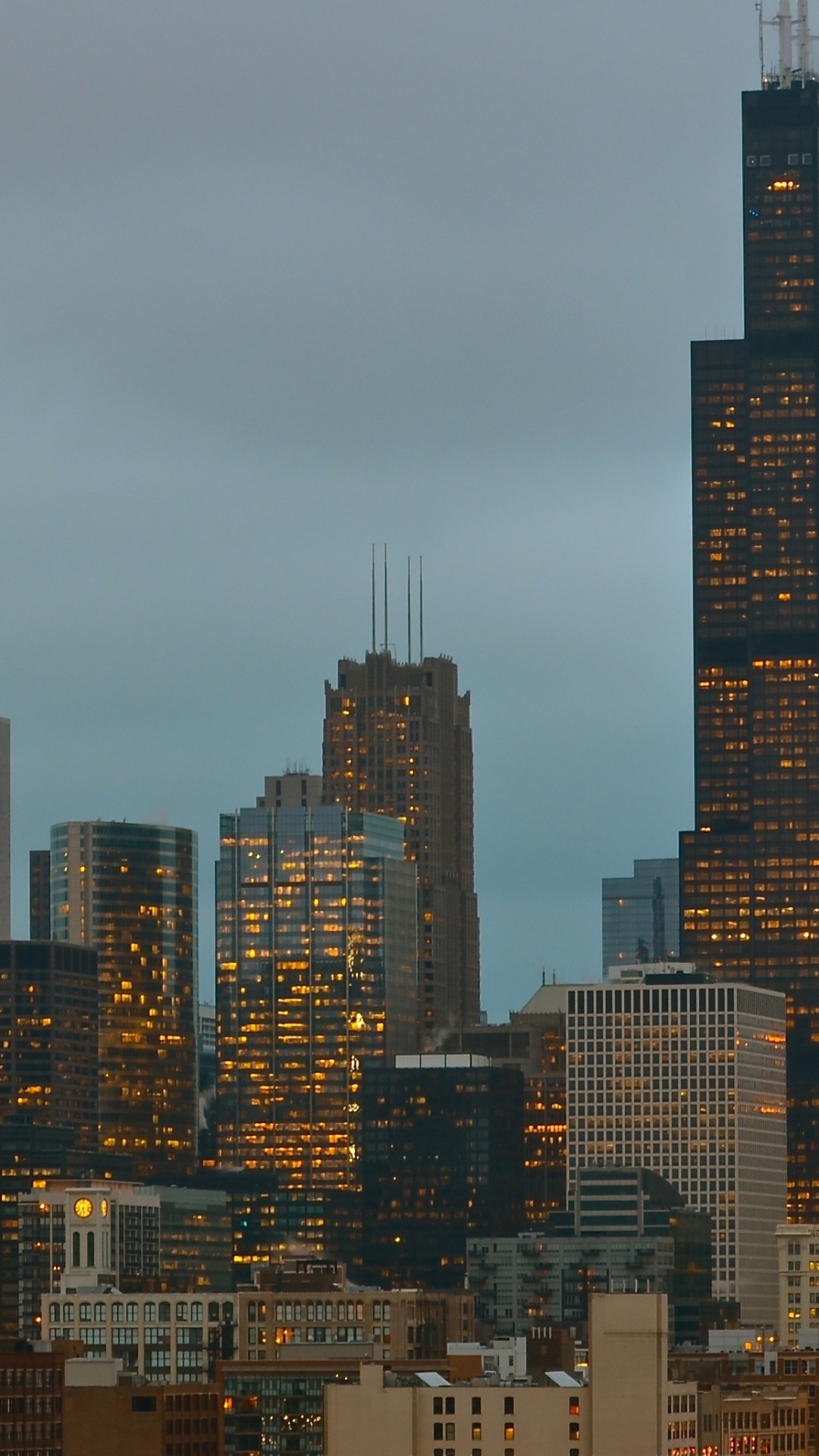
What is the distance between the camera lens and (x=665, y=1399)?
197 metres

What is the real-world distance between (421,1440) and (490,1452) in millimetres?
3213

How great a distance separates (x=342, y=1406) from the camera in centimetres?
19588

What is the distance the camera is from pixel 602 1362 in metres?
195

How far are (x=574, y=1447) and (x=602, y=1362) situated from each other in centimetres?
411

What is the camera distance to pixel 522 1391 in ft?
640

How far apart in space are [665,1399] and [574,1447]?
5.07m

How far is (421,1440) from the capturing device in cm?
19450

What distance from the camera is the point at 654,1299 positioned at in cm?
19612

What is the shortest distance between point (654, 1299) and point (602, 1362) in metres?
3.96

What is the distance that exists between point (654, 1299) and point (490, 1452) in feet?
34.0

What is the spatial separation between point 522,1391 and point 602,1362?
3972 millimetres

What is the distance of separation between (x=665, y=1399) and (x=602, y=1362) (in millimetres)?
4121

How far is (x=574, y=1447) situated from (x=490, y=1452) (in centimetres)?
388
